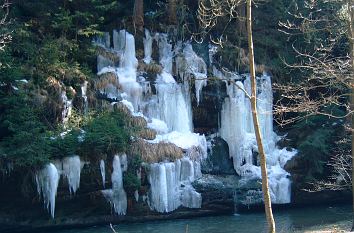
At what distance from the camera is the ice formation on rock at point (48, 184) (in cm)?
1892

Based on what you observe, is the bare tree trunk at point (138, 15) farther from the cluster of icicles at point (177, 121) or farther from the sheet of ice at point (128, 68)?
the sheet of ice at point (128, 68)

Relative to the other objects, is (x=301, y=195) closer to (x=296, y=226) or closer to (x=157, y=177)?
(x=296, y=226)

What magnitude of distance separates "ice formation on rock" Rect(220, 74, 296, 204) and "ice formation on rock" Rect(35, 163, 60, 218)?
8208 millimetres

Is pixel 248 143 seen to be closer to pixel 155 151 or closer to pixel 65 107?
pixel 155 151

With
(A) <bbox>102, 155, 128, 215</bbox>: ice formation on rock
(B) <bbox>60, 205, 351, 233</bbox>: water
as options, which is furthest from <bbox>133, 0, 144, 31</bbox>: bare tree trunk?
(B) <bbox>60, 205, 351, 233</bbox>: water

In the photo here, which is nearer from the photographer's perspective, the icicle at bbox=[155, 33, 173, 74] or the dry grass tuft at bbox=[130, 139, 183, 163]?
the dry grass tuft at bbox=[130, 139, 183, 163]

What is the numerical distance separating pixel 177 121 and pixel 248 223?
18.8 ft

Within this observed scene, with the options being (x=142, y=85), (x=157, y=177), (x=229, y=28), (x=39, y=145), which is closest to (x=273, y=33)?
(x=229, y=28)

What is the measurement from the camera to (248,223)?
66.2ft

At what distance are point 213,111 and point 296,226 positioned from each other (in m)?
7.41

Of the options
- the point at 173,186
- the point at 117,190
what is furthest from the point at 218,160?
the point at 117,190

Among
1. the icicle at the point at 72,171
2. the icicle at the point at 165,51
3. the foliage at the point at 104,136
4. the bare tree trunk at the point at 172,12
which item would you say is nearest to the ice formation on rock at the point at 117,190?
the foliage at the point at 104,136

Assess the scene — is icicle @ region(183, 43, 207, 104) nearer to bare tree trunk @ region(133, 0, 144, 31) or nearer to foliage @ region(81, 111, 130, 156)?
bare tree trunk @ region(133, 0, 144, 31)

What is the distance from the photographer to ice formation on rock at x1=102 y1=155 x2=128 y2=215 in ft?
67.8
